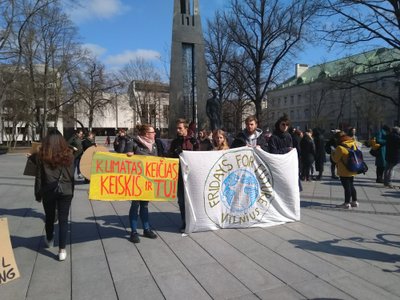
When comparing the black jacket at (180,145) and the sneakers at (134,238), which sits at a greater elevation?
the black jacket at (180,145)

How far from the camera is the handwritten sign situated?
5039mm

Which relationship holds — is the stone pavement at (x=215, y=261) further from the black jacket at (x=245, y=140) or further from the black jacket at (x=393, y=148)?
the black jacket at (x=393, y=148)

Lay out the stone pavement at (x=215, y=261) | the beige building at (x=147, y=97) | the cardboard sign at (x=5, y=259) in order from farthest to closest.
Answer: the beige building at (x=147, y=97), the cardboard sign at (x=5, y=259), the stone pavement at (x=215, y=261)

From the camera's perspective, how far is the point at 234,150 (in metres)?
5.65

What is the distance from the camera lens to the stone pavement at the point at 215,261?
3.60 meters

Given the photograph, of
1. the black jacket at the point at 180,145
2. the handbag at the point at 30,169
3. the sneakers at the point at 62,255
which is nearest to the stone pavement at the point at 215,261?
the sneakers at the point at 62,255

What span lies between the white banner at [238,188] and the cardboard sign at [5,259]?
2.45 meters

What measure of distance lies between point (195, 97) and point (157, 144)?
11.3 meters

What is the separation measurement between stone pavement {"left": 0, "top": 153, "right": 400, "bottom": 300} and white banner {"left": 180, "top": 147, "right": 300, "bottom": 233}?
0.64ft

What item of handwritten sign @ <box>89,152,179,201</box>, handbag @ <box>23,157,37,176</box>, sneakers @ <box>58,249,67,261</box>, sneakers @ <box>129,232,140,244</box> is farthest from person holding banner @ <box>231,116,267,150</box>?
handbag @ <box>23,157,37,176</box>

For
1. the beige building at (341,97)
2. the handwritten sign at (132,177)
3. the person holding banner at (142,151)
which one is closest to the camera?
the handwritten sign at (132,177)

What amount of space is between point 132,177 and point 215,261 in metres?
1.74

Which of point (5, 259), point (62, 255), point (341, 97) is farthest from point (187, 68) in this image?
point (341, 97)

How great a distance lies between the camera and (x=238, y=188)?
223 inches
